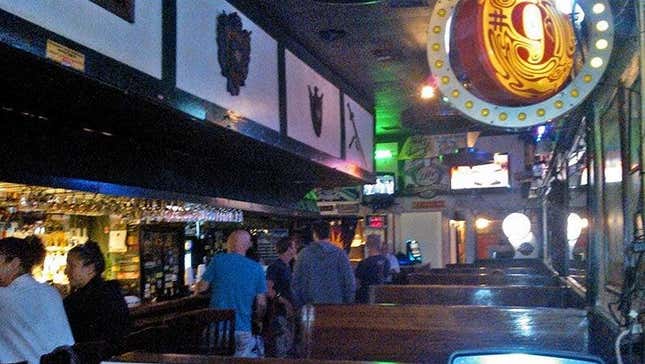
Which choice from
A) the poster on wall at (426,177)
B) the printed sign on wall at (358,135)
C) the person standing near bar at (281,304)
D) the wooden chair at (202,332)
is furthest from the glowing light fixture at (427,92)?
the poster on wall at (426,177)

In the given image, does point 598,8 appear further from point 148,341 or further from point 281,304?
point 281,304

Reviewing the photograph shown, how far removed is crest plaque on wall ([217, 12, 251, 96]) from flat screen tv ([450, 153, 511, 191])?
31.2 ft

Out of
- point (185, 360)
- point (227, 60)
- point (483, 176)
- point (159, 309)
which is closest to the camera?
point (185, 360)

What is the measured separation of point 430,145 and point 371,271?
5304 millimetres

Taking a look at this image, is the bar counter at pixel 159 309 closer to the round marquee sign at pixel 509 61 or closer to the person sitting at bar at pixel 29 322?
the person sitting at bar at pixel 29 322

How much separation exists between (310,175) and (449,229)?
8.74 meters

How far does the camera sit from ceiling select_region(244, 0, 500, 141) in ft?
18.8

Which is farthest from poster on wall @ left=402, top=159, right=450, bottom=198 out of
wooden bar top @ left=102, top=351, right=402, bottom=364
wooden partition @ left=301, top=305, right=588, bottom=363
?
wooden bar top @ left=102, top=351, right=402, bottom=364

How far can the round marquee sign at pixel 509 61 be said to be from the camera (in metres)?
2.63

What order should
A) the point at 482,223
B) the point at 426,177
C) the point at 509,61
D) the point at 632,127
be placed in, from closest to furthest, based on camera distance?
the point at 509,61 < the point at 632,127 < the point at 426,177 < the point at 482,223

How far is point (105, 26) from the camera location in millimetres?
3498

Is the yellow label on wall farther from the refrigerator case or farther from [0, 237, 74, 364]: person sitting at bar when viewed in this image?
the refrigerator case

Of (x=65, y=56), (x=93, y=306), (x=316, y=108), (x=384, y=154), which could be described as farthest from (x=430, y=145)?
(x=65, y=56)

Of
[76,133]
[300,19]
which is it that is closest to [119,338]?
[76,133]
